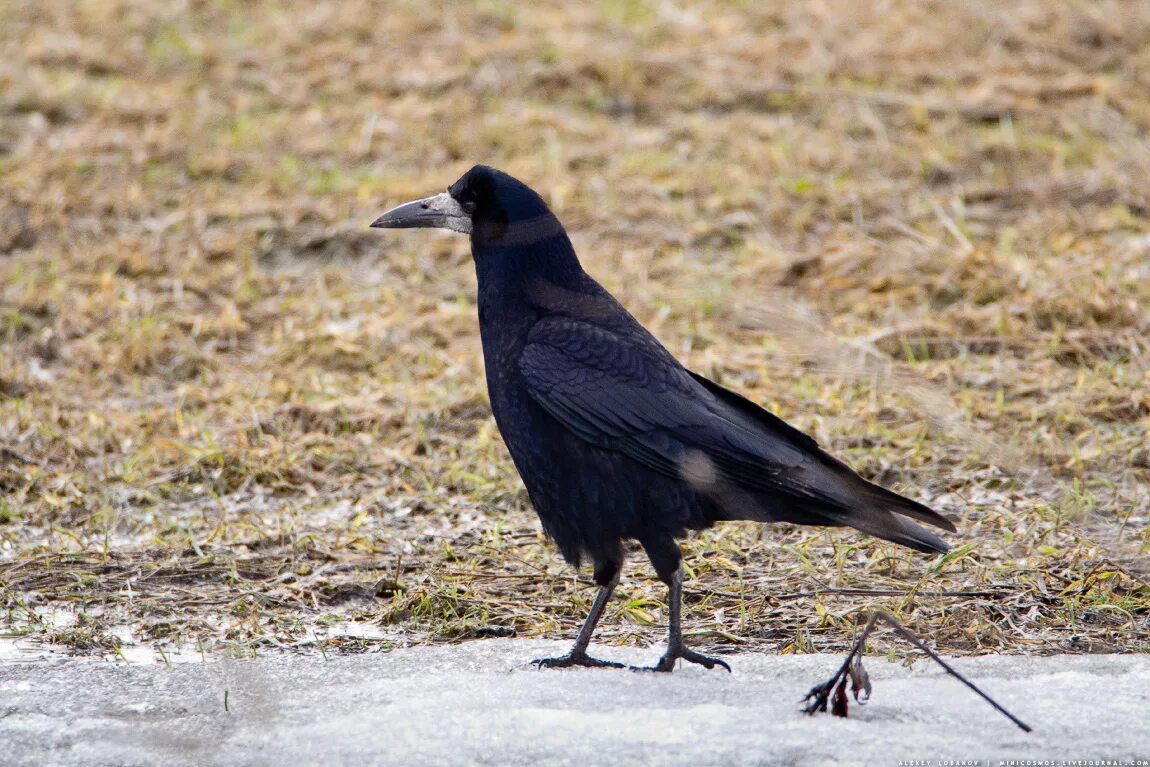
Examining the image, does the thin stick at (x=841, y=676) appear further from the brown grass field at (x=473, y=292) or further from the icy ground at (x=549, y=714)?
the brown grass field at (x=473, y=292)

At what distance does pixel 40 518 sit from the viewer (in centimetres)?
498

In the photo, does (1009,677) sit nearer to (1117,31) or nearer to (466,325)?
(466,325)

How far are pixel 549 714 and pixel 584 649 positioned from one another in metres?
0.63

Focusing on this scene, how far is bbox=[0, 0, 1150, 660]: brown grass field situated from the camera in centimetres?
427

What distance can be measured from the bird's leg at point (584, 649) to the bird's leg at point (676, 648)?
0.37ft

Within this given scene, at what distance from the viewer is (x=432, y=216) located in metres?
4.36

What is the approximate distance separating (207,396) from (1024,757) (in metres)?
3.92

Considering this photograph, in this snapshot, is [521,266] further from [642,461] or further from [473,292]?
[473,292]

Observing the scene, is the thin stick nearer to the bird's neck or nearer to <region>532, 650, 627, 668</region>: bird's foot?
<region>532, 650, 627, 668</region>: bird's foot

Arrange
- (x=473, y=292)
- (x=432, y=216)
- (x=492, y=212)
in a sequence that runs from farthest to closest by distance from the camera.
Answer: (x=473, y=292)
(x=432, y=216)
(x=492, y=212)

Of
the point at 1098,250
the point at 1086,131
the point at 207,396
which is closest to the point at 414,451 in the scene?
the point at 207,396

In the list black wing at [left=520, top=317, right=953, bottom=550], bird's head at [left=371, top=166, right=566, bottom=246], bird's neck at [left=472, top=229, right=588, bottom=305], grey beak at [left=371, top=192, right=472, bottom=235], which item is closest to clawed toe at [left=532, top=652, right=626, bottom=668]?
black wing at [left=520, top=317, right=953, bottom=550]

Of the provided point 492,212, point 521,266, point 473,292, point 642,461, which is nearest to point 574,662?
point 642,461

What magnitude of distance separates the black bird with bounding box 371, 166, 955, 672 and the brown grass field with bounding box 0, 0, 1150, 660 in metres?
0.35
